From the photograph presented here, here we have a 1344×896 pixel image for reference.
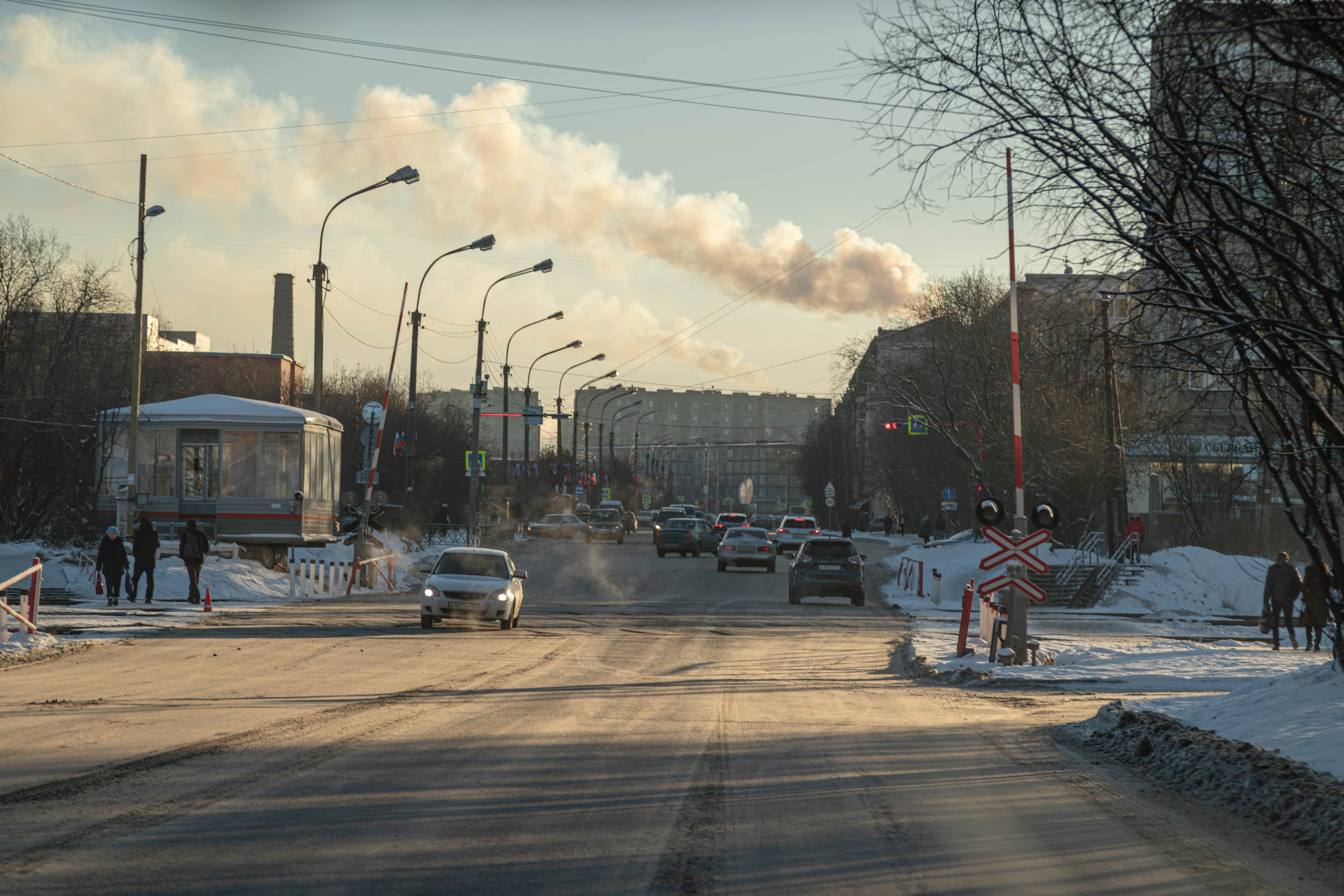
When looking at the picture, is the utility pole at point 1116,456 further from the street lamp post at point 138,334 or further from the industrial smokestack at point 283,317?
the industrial smokestack at point 283,317

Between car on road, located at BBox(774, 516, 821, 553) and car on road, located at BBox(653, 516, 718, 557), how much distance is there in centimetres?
494

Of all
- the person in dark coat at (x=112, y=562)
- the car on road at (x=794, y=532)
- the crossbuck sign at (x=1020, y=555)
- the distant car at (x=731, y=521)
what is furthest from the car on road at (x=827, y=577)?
the distant car at (x=731, y=521)

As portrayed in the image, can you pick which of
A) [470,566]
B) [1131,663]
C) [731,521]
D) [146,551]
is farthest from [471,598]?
[731,521]

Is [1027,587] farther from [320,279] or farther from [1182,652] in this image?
[320,279]

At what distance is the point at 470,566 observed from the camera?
885 inches

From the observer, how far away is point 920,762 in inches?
364

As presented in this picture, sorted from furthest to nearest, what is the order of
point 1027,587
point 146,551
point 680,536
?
point 680,536 → point 146,551 → point 1027,587

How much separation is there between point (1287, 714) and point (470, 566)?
15249 millimetres

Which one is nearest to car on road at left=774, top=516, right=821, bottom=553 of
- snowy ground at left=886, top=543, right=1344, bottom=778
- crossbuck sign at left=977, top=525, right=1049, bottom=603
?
snowy ground at left=886, top=543, right=1344, bottom=778

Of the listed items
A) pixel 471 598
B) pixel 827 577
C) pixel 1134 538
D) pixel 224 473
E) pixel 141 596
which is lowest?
pixel 141 596

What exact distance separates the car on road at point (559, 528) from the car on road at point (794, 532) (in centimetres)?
1220

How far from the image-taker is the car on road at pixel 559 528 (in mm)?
64375

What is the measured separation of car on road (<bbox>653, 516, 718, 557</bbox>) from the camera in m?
49.8

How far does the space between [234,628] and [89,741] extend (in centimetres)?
1178
